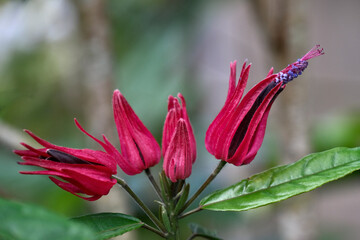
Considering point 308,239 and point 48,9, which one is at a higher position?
point 48,9

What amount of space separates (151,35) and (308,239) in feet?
6.41

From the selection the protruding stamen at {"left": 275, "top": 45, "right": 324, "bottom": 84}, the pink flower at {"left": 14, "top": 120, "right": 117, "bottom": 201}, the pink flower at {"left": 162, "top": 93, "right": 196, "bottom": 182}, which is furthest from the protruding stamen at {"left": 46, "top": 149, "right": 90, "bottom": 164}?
the protruding stamen at {"left": 275, "top": 45, "right": 324, "bottom": 84}

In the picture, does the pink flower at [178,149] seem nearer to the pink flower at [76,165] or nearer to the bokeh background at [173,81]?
the pink flower at [76,165]

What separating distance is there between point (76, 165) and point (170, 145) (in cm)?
13

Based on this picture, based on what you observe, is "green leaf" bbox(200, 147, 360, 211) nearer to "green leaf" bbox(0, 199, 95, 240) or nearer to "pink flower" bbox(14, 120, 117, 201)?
"pink flower" bbox(14, 120, 117, 201)

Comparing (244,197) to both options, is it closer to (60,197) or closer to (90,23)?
(90,23)

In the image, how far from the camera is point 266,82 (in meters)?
0.65

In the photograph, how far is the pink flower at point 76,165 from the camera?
605 mm

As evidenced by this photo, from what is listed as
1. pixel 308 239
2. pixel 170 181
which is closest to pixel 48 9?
pixel 308 239

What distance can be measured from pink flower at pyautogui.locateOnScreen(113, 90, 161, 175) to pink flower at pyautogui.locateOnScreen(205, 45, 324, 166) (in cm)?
10

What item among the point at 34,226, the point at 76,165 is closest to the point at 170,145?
the point at 76,165

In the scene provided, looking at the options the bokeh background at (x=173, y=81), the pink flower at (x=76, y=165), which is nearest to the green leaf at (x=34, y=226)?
the pink flower at (x=76, y=165)

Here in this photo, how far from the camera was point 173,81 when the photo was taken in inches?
115

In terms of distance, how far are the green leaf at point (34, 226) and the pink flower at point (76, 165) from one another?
0.17 meters
